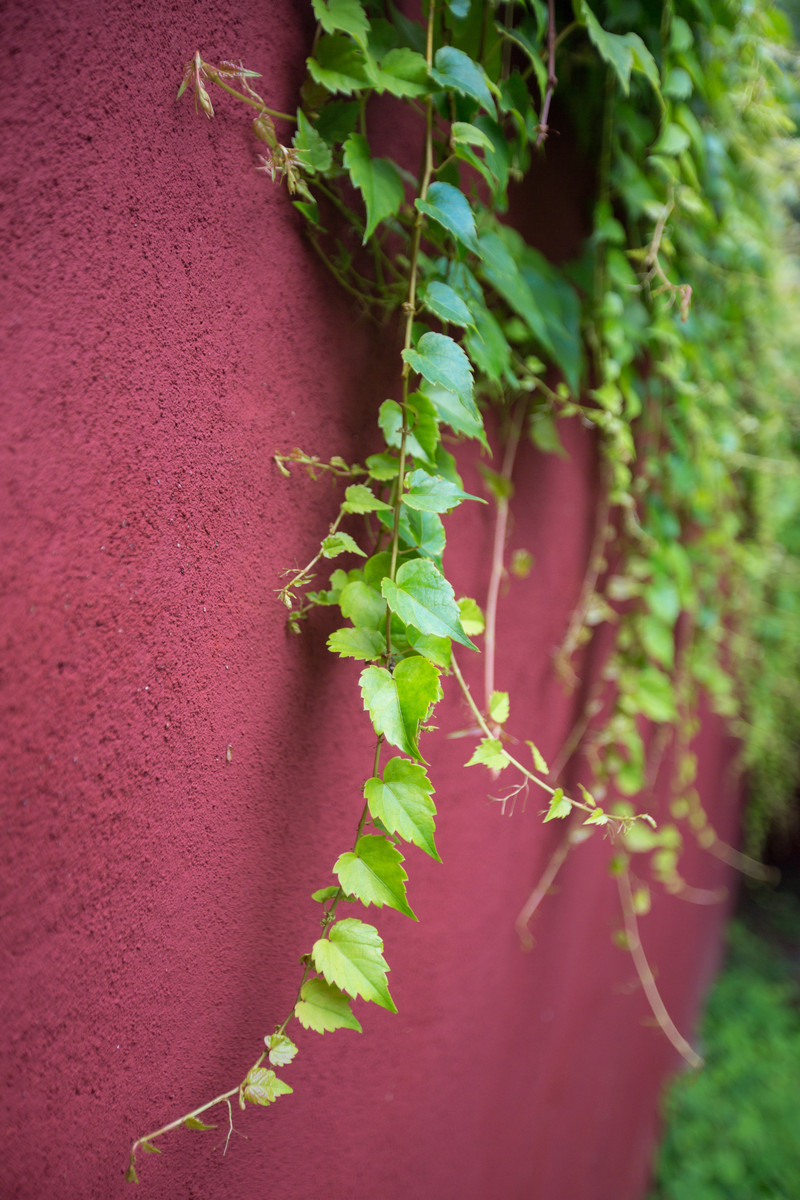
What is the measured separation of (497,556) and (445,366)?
1.54ft

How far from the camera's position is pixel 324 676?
81 centimetres

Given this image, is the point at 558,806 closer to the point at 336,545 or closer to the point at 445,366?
the point at 336,545

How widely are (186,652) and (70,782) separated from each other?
15 cm

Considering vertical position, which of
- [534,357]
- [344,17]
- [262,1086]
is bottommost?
[262,1086]

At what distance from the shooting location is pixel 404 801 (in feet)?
2.06

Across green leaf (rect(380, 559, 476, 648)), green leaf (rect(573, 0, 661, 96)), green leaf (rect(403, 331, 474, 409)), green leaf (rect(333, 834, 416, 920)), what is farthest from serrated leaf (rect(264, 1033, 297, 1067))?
green leaf (rect(573, 0, 661, 96))

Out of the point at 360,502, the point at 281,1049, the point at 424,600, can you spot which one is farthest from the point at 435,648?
the point at 281,1049

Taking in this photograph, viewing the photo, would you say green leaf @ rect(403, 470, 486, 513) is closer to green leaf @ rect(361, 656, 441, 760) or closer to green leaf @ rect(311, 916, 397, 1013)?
green leaf @ rect(361, 656, 441, 760)

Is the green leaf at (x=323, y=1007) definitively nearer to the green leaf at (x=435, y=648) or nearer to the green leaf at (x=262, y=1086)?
the green leaf at (x=262, y=1086)

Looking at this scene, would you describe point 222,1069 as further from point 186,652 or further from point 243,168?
point 243,168

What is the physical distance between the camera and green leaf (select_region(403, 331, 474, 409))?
662 millimetres

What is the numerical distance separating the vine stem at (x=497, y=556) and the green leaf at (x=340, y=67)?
0.54 meters

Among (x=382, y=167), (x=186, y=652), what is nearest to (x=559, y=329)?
(x=382, y=167)

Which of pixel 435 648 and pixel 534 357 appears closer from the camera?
pixel 435 648
